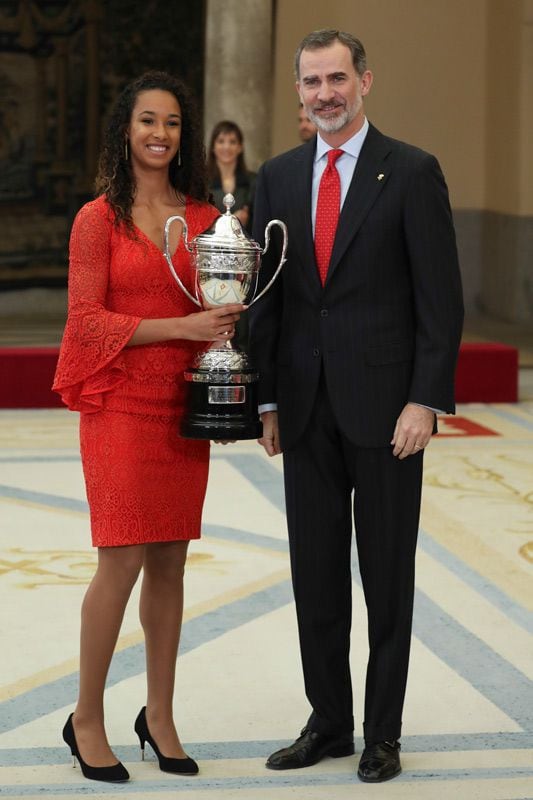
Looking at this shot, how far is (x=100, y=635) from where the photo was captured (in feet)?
11.1

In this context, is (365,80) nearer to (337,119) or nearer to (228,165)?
(337,119)

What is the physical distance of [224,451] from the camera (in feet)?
25.0

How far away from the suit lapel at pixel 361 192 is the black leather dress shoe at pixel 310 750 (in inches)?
44.3

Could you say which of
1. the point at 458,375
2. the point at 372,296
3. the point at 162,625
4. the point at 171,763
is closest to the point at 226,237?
the point at 372,296

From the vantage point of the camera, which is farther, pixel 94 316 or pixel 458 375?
pixel 458 375

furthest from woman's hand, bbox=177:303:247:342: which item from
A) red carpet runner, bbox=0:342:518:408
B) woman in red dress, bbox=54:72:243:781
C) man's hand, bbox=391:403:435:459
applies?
red carpet runner, bbox=0:342:518:408

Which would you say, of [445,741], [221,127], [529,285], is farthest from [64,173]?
[445,741]

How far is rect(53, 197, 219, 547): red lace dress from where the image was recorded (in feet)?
10.9

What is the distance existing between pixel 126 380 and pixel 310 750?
1.01m

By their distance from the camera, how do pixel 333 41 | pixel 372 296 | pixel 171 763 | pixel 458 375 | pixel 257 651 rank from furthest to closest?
pixel 458 375 < pixel 257 651 < pixel 171 763 < pixel 372 296 < pixel 333 41

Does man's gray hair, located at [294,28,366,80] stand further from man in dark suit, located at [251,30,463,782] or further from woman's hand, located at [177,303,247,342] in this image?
woman's hand, located at [177,303,247,342]

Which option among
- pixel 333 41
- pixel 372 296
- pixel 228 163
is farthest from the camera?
pixel 228 163

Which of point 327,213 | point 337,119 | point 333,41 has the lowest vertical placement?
point 327,213

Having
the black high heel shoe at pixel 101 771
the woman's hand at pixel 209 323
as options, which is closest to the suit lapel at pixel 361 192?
the woman's hand at pixel 209 323
